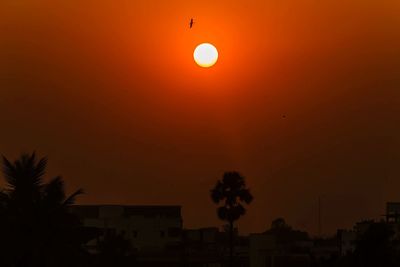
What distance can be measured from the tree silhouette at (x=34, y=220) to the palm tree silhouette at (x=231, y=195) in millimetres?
39182

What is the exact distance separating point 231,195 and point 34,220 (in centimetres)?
4112

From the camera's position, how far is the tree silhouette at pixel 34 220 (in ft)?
121

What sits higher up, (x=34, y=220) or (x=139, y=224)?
(x=139, y=224)

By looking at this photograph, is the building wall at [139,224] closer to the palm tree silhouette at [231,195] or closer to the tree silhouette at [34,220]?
the palm tree silhouette at [231,195]

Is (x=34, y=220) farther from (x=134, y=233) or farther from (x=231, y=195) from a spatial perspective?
(x=134, y=233)

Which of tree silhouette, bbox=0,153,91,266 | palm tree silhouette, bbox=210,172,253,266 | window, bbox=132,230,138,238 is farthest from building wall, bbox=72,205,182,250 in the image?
tree silhouette, bbox=0,153,91,266

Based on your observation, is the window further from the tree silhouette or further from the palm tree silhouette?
the tree silhouette

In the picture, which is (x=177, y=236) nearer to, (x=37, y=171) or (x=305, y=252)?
(x=305, y=252)

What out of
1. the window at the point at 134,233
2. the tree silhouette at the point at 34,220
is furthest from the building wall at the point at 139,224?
the tree silhouette at the point at 34,220

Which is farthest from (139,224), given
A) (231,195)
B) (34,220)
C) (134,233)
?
(34,220)

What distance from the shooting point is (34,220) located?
3738 cm

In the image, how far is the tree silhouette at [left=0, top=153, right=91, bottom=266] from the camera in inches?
1447

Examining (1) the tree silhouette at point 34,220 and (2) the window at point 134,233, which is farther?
(2) the window at point 134,233

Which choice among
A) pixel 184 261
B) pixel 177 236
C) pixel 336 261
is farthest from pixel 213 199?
pixel 177 236
